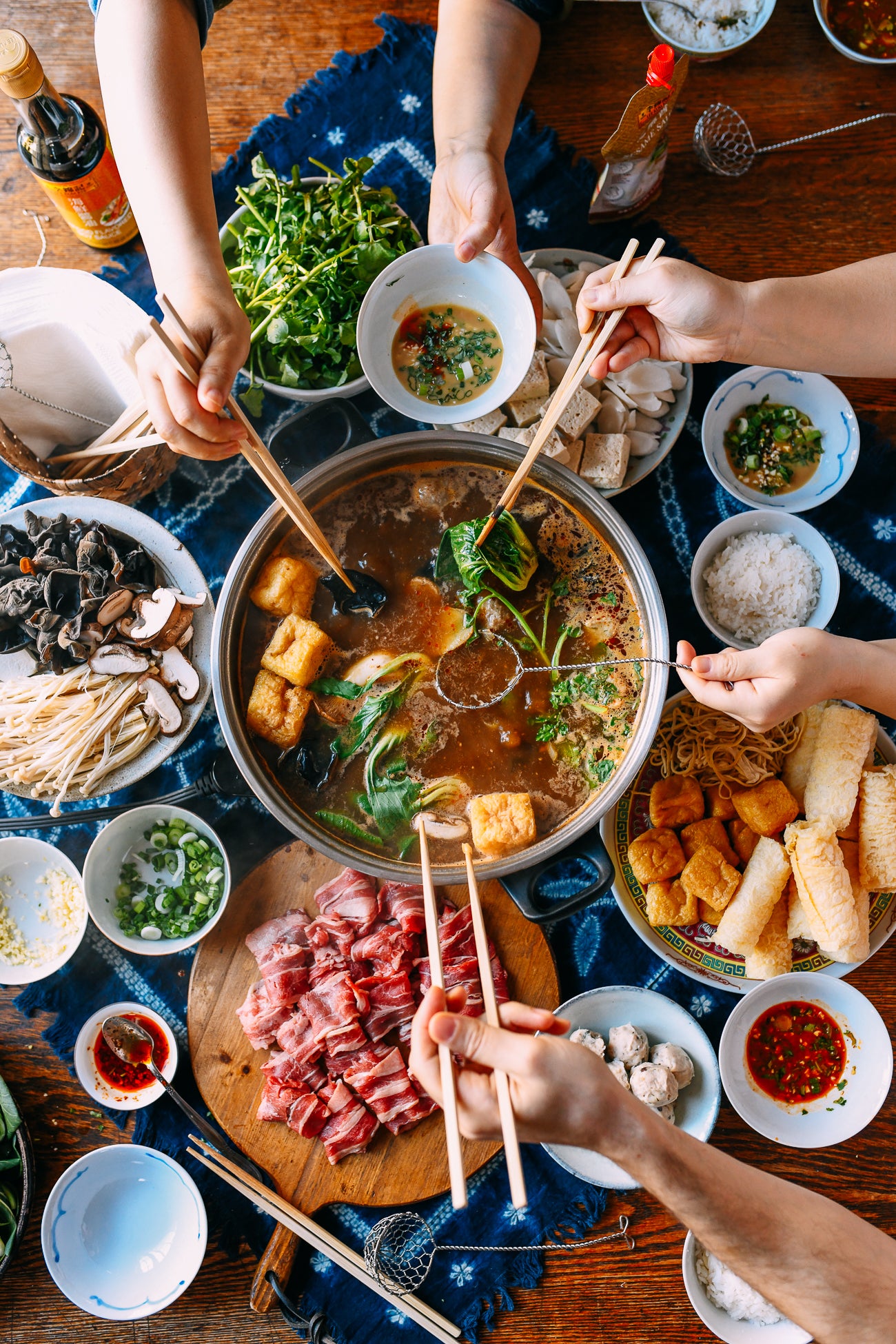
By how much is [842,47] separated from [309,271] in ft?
6.39

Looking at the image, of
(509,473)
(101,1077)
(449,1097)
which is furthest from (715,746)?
(101,1077)

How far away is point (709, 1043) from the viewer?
2725 mm

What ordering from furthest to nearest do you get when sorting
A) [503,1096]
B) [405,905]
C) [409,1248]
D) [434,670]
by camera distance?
1. [405,905]
2. [409,1248]
3. [434,670]
4. [503,1096]

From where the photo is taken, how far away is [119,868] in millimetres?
2863

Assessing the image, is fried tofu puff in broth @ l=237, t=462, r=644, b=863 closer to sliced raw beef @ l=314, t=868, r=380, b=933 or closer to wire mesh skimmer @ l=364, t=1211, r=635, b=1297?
sliced raw beef @ l=314, t=868, r=380, b=933

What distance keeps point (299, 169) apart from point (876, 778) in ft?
8.87

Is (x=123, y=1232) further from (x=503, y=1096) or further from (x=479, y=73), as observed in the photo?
(x=479, y=73)

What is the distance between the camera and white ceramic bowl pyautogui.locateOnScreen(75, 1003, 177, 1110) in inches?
108

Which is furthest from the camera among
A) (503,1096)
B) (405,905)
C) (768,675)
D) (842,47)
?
(842,47)

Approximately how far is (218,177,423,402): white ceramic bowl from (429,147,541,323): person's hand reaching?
113mm

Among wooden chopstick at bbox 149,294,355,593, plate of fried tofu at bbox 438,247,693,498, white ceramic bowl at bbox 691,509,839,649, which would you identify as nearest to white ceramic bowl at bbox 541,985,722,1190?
white ceramic bowl at bbox 691,509,839,649

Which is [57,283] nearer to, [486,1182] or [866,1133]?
[486,1182]


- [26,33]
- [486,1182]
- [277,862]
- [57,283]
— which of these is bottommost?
[486,1182]

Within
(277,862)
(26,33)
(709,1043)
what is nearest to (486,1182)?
(709,1043)
